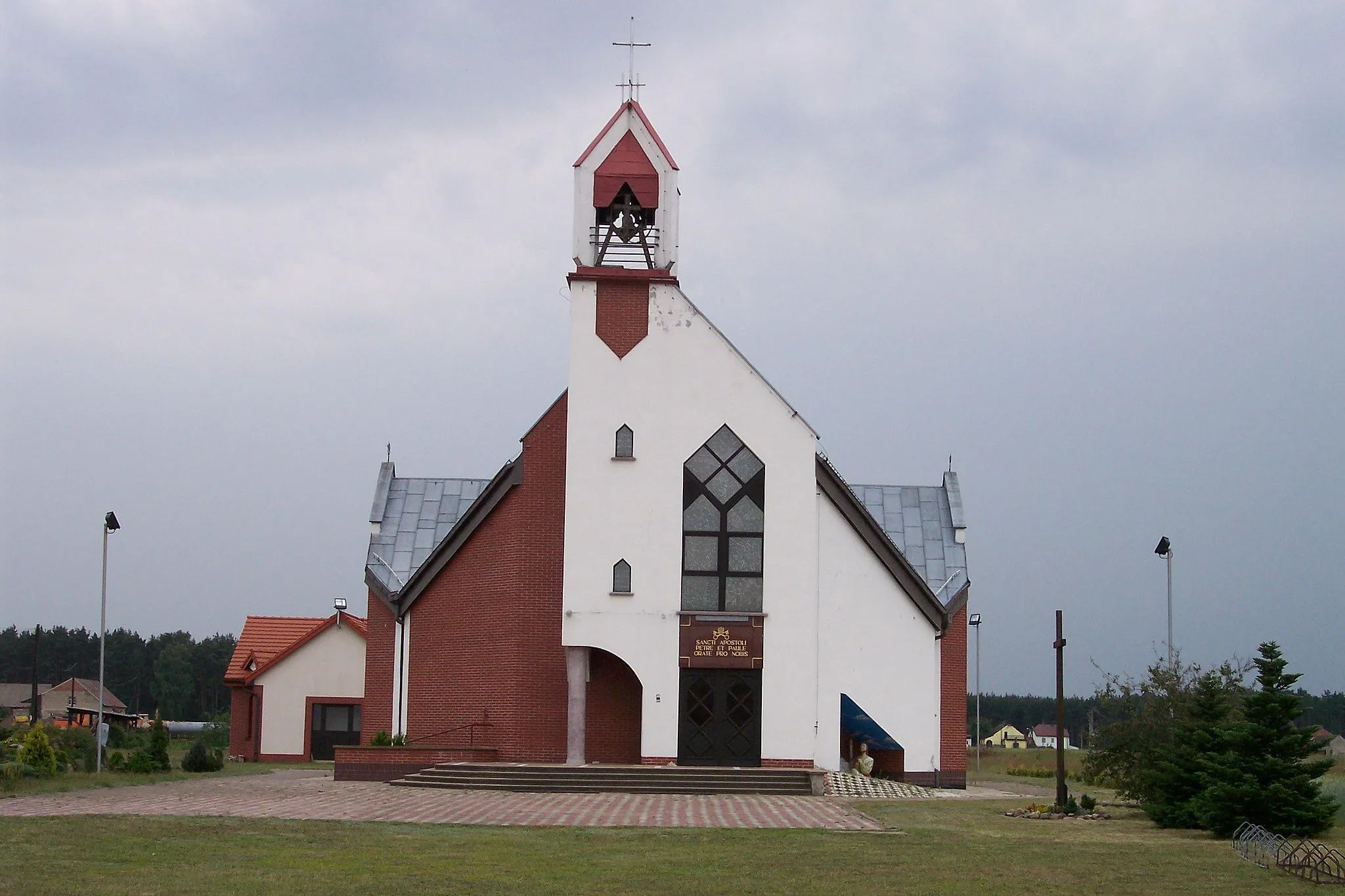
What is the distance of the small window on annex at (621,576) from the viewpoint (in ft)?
102

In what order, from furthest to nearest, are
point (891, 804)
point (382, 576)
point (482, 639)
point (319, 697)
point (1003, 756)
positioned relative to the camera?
point (1003, 756)
point (319, 697)
point (382, 576)
point (482, 639)
point (891, 804)

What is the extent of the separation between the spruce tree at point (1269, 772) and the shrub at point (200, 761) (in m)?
23.6

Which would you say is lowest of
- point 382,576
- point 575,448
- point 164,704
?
point 164,704

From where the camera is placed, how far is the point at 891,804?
2656cm

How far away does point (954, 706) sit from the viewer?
110ft

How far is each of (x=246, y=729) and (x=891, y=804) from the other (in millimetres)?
26179

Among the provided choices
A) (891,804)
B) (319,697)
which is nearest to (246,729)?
(319,697)

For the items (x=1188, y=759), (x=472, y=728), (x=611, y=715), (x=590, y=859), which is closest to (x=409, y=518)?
(x=472, y=728)

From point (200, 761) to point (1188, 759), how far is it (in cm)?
2324

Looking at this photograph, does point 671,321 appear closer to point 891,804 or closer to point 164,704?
point 891,804

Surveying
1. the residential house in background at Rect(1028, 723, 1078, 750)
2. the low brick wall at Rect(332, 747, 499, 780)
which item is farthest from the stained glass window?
the residential house in background at Rect(1028, 723, 1078, 750)

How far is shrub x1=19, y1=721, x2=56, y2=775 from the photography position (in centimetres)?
2927

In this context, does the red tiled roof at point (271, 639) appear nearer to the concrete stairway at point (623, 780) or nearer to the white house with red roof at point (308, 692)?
the white house with red roof at point (308, 692)

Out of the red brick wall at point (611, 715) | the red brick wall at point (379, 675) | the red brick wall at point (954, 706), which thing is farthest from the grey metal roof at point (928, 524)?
the red brick wall at point (379, 675)
